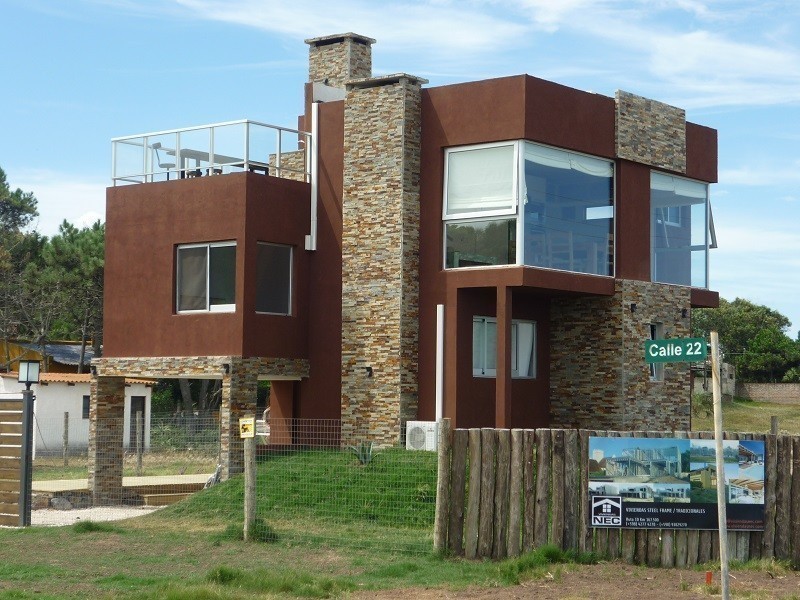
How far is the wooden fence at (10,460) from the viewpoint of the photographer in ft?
66.9

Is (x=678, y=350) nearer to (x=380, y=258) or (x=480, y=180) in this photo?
(x=480, y=180)

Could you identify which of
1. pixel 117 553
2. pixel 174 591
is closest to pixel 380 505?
pixel 117 553

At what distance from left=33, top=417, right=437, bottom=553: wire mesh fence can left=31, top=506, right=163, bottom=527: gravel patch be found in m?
0.60

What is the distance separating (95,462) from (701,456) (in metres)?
14.4

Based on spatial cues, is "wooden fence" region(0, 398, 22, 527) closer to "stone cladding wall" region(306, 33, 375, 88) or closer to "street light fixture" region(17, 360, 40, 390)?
"street light fixture" region(17, 360, 40, 390)

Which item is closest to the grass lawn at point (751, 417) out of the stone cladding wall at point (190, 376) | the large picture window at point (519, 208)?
the large picture window at point (519, 208)

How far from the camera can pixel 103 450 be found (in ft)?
83.5

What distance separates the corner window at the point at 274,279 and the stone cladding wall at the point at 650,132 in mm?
7301

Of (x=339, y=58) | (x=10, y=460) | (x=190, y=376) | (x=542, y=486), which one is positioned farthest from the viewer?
(x=339, y=58)

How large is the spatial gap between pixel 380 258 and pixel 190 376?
15.2 ft

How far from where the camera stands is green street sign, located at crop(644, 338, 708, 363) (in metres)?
12.3

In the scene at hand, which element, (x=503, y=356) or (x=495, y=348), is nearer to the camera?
(x=503, y=356)

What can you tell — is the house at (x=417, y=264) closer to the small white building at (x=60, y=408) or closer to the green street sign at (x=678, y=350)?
the green street sign at (x=678, y=350)

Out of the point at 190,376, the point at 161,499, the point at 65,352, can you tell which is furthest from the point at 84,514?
the point at 65,352
